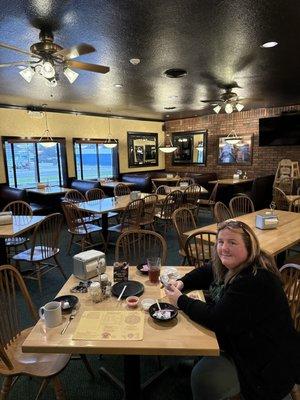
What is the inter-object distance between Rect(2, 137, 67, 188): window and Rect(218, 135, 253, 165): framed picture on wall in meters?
4.53

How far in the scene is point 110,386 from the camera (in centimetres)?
190

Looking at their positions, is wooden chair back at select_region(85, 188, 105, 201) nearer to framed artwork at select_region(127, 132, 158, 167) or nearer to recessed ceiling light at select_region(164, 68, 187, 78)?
recessed ceiling light at select_region(164, 68, 187, 78)

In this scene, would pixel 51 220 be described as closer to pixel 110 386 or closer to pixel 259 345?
pixel 110 386

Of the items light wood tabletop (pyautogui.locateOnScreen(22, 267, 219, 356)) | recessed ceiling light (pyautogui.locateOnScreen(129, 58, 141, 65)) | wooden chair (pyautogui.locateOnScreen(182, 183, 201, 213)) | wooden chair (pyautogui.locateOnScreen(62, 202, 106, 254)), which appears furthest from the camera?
wooden chair (pyautogui.locateOnScreen(182, 183, 201, 213))

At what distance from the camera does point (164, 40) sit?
2.73 meters

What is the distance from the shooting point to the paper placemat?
4.18 feet

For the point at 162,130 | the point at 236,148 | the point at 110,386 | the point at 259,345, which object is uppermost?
the point at 162,130

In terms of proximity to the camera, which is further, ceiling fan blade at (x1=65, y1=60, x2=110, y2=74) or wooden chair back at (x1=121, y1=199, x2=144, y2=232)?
wooden chair back at (x1=121, y1=199, x2=144, y2=232)

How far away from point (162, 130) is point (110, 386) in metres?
8.81

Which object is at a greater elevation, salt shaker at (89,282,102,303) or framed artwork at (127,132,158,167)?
framed artwork at (127,132,158,167)

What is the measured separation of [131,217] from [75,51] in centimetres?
257

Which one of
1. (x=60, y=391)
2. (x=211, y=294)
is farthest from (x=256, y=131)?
(x=60, y=391)

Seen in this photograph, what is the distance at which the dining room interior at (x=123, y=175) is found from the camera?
1530 mm

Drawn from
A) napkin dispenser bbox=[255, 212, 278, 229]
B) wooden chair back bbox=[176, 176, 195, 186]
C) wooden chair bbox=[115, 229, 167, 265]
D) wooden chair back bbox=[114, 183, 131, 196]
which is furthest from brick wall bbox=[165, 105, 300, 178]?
wooden chair bbox=[115, 229, 167, 265]
